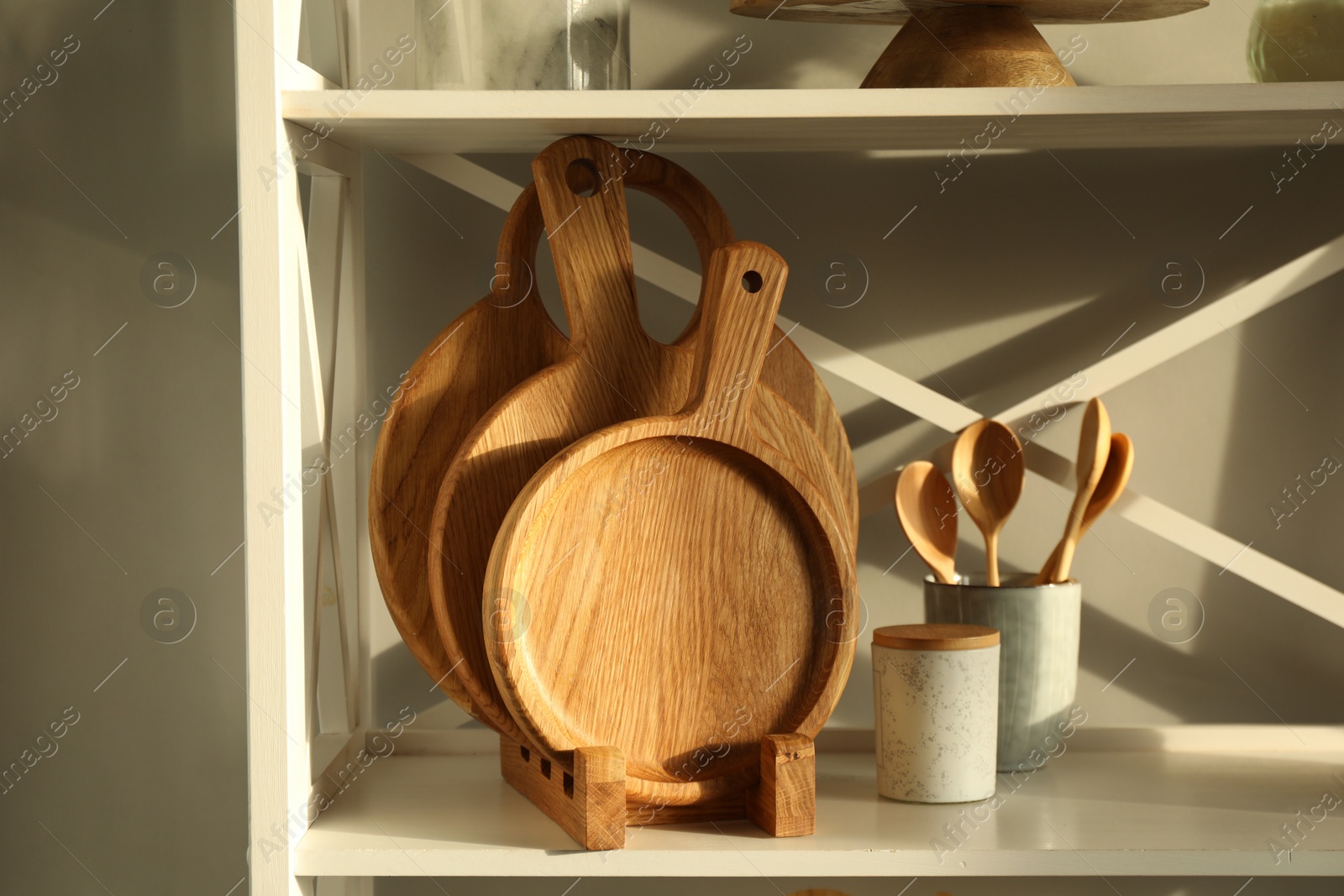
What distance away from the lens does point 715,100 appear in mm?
686

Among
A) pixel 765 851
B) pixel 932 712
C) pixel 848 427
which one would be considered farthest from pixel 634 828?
pixel 848 427

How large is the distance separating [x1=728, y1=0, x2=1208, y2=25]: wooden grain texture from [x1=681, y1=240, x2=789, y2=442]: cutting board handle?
20cm

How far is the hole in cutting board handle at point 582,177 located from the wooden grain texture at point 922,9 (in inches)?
6.2

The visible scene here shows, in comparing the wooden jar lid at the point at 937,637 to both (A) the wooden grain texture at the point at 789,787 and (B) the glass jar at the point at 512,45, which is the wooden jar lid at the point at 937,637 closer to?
(A) the wooden grain texture at the point at 789,787

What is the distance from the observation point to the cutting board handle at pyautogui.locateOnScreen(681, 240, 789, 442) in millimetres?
711

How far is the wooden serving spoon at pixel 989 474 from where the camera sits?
0.88 m

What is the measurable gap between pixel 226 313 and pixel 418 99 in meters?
0.39

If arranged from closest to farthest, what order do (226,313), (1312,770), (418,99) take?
(418,99)
(1312,770)
(226,313)


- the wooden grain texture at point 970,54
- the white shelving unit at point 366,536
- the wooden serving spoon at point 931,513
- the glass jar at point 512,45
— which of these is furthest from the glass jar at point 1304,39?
the glass jar at point 512,45

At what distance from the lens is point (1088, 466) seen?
87cm

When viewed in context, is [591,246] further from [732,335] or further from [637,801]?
[637,801]

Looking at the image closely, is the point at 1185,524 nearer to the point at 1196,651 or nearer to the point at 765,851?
the point at 1196,651

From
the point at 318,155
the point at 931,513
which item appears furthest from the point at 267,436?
the point at 931,513

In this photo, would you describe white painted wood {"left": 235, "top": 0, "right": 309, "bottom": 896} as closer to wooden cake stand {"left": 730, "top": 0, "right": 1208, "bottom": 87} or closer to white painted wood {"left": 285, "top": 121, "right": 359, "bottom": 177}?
white painted wood {"left": 285, "top": 121, "right": 359, "bottom": 177}
